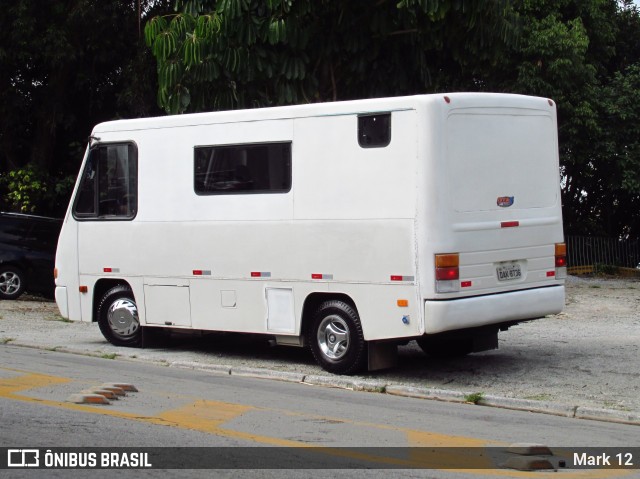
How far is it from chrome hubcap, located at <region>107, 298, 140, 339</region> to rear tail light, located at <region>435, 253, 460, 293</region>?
485cm

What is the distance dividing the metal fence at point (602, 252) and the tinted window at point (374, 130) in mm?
20449

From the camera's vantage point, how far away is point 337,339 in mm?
11977

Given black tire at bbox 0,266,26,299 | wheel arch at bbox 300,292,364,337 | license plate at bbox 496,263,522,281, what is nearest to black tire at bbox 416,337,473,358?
license plate at bbox 496,263,522,281

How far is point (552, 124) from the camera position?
→ 12398 millimetres

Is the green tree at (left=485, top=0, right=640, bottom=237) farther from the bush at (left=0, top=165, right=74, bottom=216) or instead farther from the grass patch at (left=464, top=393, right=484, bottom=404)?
the grass patch at (left=464, top=393, right=484, bottom=404)

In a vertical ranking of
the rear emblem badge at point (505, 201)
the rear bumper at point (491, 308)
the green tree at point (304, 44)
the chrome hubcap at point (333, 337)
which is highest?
the green tree at point (304, 44)

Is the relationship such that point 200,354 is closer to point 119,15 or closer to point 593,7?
point 119,15

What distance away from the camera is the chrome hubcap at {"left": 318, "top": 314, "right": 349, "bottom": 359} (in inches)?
468

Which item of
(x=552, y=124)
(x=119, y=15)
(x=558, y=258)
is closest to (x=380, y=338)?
(x=558, y=258)

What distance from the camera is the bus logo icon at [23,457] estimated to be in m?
7.39

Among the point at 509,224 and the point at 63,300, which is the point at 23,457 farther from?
the point at 63,300

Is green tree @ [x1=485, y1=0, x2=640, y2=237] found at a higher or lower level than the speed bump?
higher

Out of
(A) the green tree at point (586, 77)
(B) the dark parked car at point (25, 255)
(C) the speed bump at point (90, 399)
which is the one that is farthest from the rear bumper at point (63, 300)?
(A) the green tree at point (586, 77)

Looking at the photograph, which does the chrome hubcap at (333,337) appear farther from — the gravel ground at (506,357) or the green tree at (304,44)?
the green tree at (304,44)
